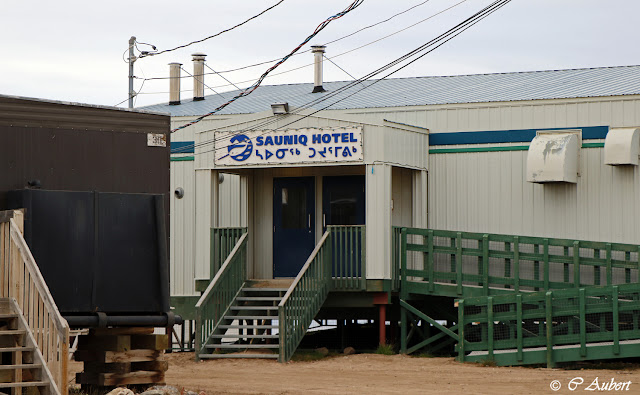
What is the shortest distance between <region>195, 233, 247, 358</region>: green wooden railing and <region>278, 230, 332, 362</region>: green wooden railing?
60.4 inches

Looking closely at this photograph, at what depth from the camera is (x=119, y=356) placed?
50.0ft

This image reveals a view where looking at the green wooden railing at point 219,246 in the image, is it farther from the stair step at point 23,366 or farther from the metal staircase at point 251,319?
the stair step at point 23,366

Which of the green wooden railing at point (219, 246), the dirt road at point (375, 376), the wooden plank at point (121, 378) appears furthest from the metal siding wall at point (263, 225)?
the wooden plank at point (121, 378)

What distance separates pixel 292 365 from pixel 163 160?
4977mm

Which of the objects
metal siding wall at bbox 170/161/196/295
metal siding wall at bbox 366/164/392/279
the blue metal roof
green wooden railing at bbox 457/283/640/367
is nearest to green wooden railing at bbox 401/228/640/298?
metal siding wall at bbox 366/164/392/279

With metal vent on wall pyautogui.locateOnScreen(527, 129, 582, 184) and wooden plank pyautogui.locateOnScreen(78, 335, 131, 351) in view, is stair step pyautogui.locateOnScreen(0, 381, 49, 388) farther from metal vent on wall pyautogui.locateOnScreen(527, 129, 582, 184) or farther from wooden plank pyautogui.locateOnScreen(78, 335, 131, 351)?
metal vent on wall pyautogui.locateOnScreen(527, 129, 582, 184)

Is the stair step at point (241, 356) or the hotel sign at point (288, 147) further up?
the hotel sign at point (288, 147)

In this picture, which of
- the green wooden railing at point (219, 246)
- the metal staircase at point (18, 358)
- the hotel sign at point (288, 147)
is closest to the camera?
the metal staircase at point (18, 358)

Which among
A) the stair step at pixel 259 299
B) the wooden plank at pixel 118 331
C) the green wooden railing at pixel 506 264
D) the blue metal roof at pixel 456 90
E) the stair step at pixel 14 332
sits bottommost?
the wooden plank at pixel 118 331

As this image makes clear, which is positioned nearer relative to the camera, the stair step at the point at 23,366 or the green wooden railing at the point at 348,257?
the stair step at the point at 23,366

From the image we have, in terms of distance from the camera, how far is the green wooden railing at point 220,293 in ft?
66.2

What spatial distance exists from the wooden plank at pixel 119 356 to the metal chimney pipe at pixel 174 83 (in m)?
13.6

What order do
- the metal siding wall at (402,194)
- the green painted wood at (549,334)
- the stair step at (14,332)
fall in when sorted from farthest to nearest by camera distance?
1. the metal siding wall at (402,194)
2. the green painted wood at (549,334)
3. the stair step at (14,332)

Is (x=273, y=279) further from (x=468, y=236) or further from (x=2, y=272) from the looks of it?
(x=2, y=272)
